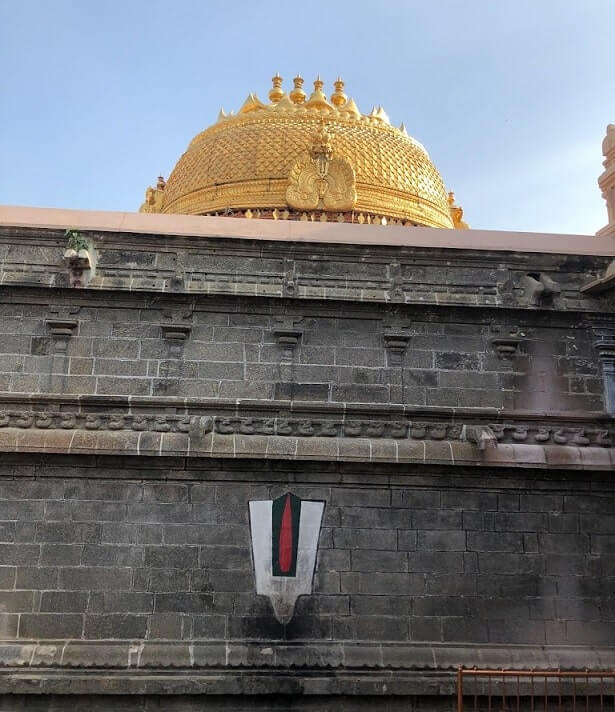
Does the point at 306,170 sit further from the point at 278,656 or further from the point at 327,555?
the point at 278,656

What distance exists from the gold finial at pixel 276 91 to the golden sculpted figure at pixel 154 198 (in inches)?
152

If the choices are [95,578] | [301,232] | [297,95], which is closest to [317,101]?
[297,95]

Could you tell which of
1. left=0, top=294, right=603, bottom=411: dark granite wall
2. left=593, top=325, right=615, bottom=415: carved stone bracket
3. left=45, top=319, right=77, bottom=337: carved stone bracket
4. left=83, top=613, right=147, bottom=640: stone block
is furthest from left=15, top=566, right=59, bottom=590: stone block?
left=593, top=325, right=615, bottom=415: carved stone bracket

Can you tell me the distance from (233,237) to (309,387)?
7.32ft

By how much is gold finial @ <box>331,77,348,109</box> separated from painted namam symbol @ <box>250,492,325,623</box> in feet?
48.1

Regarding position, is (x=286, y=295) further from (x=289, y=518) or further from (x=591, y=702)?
(x=591, y=702)

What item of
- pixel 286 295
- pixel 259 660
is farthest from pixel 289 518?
pixel 286 295

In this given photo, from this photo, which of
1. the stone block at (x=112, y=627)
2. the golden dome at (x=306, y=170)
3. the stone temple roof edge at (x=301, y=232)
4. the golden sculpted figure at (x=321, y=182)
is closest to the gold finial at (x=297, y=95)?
the golden dome at (x=306, y=170)

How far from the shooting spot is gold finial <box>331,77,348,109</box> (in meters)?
20.6

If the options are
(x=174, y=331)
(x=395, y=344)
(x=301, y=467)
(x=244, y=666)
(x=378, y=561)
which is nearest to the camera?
(x=244, y=666)

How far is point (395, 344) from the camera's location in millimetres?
9398

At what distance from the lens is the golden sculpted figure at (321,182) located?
15.9m

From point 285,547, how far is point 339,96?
611 inches

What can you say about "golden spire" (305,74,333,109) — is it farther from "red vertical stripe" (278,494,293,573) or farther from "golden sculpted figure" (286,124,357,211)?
"red vertical stripe" (278,494,293,573)
